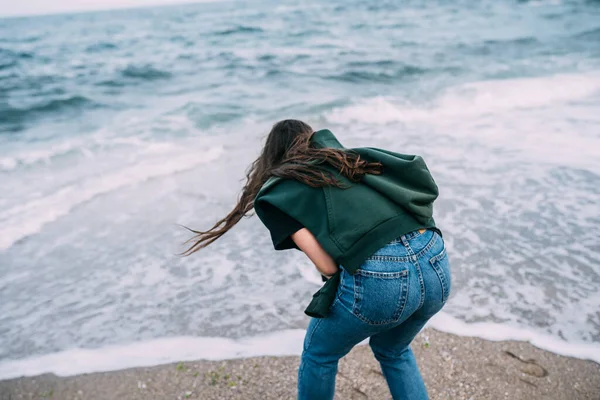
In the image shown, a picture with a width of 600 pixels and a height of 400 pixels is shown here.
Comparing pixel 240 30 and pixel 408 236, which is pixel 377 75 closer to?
pixel 408 236

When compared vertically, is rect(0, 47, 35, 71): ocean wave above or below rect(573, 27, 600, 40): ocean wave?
below

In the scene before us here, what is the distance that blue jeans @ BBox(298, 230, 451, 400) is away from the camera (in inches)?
77.8

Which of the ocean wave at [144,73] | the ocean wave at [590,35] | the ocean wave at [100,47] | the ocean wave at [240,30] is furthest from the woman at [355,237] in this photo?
the ocean wave at [240,30]

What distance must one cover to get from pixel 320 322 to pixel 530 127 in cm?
756

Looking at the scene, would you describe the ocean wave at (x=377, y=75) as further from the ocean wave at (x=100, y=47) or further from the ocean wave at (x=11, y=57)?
the ocean wave at (x=100, y=47)

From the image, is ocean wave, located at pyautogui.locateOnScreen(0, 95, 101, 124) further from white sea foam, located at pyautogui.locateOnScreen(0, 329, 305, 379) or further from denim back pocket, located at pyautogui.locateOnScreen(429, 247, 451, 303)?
denim back pocket, located at pyautogui.locateOnScreen(429, 247, 451, 303)

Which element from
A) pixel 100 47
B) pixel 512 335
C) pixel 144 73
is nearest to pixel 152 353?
pixel 512 335

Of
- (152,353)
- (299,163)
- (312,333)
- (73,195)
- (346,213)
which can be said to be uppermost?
(299,163)

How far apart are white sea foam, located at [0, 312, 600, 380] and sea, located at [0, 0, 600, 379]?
0.01 m

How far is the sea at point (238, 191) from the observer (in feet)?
12.7

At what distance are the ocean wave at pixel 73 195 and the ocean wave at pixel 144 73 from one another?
8.29 meters

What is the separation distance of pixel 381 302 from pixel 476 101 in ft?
31.9

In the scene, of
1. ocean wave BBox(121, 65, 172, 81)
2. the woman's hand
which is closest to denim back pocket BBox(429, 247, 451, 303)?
the woman's hand

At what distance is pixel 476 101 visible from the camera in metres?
10.7
